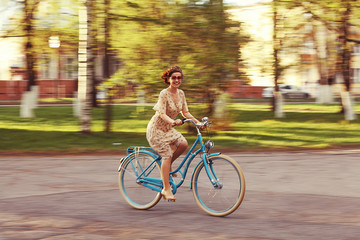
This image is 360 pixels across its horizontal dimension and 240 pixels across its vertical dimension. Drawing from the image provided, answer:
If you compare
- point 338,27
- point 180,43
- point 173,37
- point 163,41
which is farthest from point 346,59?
point 163,41

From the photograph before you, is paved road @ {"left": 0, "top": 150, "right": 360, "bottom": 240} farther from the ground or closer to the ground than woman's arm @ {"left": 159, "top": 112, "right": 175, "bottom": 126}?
closer to the ground

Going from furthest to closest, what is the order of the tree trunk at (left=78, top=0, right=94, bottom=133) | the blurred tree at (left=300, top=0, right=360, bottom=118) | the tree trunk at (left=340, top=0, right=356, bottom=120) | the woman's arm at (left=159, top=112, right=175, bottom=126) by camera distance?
1. the tree trunk at (left=340, top=0, right=356, bottom=120)
2. the blurred tree at (left=300, top=0, right=360, bottom=118)
3. the tree trunk at (left=78, top=0, right=94, bottom=133)
4. the woman's arm at (left=159, top=112, right=175, bottom=126)

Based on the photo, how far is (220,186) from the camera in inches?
257

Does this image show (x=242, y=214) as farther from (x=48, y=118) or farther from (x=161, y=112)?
(x=48, y=118)

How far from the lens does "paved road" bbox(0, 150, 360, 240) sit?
5.76 meters

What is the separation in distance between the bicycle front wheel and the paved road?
0.42ft

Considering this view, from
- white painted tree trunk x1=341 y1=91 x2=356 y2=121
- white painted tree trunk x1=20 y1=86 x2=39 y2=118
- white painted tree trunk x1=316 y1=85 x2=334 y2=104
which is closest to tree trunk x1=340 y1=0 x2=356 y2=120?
white painted tree trunk x1=341 y1=91 x2=356 y2=121

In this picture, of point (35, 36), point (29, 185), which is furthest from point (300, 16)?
point (29, 185)

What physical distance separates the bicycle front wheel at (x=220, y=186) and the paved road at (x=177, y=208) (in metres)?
0.13

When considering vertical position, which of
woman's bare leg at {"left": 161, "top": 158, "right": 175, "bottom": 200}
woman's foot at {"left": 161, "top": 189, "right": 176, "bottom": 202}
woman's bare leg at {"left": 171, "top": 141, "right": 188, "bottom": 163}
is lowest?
woman's foot at {"left": 161, "top": 189, "right": 176, "bottom": 202}

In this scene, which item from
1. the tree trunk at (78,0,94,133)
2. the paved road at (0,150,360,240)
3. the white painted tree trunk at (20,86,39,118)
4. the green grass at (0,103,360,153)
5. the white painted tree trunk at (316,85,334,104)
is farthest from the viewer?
the white painted tree trunk at (316,85,334,104)

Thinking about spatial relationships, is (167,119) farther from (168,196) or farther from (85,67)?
(85,67)

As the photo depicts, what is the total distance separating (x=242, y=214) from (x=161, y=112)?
57.1 inches

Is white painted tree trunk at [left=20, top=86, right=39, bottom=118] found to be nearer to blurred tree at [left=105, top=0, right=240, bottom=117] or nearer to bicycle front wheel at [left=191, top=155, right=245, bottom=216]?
blurred tree at [left=105, top=0, right=240, bottom=117]
